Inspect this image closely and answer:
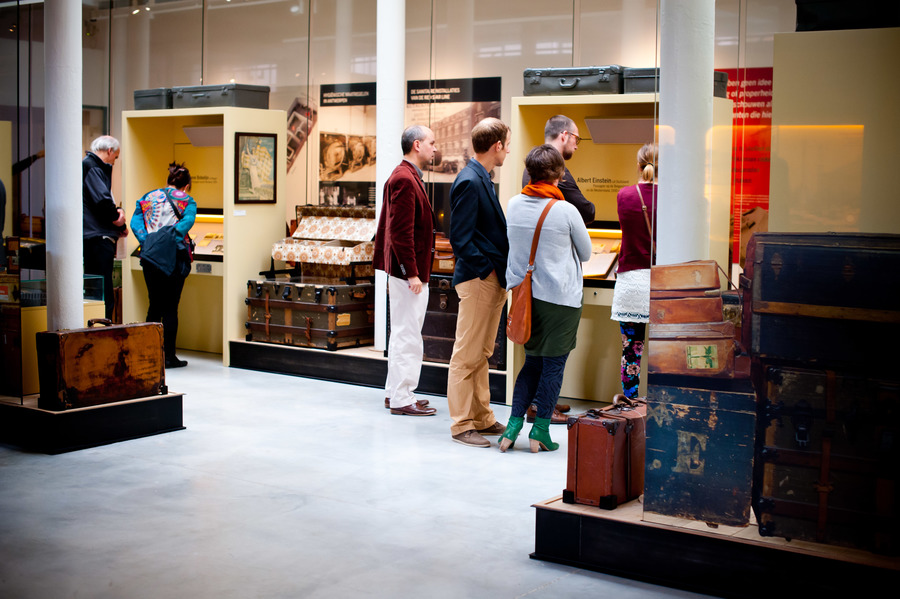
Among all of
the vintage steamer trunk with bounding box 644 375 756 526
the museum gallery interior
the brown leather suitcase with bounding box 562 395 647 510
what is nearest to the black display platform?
the museum gallery interior

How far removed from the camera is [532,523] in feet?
14.7

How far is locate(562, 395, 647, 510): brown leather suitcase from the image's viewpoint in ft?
12.9

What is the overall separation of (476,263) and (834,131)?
2653mm

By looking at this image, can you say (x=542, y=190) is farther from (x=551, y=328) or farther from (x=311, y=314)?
(x=311, y=314)

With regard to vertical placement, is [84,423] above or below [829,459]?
below

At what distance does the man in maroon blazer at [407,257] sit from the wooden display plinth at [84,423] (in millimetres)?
1513

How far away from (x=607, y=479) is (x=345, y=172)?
696cm

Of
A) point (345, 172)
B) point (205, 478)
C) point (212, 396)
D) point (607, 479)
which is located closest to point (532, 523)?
point (607, 479)

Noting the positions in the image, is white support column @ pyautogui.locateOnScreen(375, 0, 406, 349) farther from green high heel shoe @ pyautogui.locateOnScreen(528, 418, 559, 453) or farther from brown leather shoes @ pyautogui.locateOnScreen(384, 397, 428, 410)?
green high heel shoe @ pyautogui.locateOnScreen(528, 418, 559, 453)

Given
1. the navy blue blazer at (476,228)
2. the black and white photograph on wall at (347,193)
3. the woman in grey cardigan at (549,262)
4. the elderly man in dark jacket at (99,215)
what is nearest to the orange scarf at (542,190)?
the woman in grey cardigan at (549,262)

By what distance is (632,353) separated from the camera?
633 cm

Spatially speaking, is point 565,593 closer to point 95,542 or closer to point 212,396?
point 95,542

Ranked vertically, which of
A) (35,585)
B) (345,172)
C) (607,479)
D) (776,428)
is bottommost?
(35,585)

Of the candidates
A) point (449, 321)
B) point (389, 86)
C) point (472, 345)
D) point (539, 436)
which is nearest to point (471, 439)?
point (539, 436)
